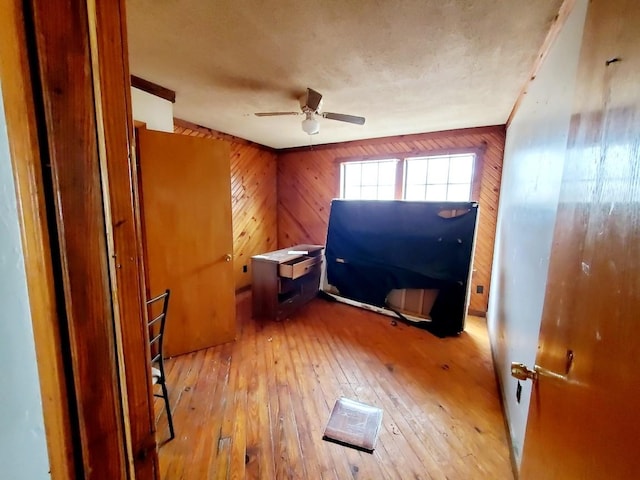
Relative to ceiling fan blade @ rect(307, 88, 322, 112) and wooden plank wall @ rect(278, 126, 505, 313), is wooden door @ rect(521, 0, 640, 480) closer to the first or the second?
ceiling fan blade @ rect(307, 88, 322, 112)

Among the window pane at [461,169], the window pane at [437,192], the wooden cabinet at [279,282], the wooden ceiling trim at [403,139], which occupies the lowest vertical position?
the wooden cabinet at [279,282]

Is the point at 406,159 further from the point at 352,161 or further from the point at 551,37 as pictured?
the point at 551,37

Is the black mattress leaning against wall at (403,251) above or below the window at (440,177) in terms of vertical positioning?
below


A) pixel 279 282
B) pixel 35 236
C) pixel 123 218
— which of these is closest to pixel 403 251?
pixel 279 282

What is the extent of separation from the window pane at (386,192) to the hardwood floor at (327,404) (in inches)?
76.0

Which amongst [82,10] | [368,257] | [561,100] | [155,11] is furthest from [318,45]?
[368,257]

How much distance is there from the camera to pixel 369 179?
4312 mm

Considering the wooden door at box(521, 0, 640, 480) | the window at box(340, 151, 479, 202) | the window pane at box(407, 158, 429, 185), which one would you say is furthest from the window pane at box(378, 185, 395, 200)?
the wooden door at box(521, 0, 640, 480)

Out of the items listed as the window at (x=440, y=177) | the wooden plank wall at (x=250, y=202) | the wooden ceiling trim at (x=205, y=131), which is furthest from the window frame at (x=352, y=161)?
the wooden ceiling trim at (x=205, y=131)

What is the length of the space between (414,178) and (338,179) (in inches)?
46.1

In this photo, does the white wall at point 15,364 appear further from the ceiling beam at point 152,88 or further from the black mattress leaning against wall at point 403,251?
the black mattress leaning against wall at point 403,251

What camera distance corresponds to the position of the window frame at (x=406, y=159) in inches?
135

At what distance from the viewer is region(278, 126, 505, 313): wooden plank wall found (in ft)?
11.1

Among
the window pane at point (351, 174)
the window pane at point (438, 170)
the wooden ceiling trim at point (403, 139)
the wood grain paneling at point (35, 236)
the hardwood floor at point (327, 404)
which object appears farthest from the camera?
the window pane at point (351, 174)
